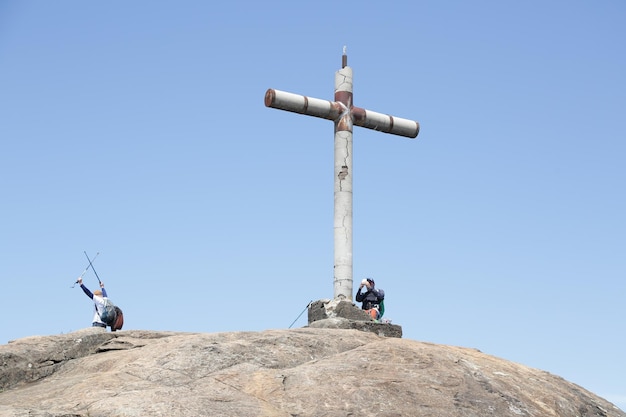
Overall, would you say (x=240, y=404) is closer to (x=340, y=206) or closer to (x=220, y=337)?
Result: (x=220, y=337)

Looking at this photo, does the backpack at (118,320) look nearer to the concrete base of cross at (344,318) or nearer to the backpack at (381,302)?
the concrete base of cross at (344,318)

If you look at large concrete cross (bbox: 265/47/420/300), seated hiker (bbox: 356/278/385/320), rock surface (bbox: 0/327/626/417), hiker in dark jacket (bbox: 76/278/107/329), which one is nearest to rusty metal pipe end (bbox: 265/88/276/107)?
large concrete cross (bbox: 265/47/420/300)

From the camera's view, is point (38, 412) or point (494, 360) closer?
point (38, 412)

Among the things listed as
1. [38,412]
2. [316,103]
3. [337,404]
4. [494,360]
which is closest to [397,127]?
[316,103]

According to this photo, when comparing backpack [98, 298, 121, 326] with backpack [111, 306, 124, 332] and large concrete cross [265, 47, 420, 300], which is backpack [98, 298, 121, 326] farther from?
large concrete cross [265, 47, 420, 300]

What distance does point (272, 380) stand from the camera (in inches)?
545

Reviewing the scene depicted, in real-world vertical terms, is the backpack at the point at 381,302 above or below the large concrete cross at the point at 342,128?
below

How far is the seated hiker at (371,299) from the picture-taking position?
82.8 ft

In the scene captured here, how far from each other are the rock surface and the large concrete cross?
26.4 feet

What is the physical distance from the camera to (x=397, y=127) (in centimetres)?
2898

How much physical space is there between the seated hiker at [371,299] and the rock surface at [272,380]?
7.44 metres

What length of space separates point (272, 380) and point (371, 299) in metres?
11.7

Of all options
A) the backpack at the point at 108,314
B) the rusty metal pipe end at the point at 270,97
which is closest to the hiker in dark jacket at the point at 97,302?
the backpack at the point at 108,314

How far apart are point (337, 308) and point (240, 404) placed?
452 inches
